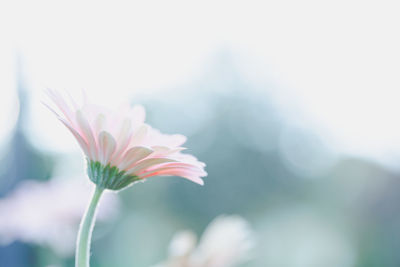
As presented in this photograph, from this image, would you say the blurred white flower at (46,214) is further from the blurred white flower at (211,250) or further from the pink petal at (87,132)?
the pink petal at (87,132)

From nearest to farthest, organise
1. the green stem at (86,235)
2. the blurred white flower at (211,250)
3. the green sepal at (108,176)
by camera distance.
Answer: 1. the green stem at (86,235)
2. the green sepal at (108,176)
3. the blurred white flower at (211,250)

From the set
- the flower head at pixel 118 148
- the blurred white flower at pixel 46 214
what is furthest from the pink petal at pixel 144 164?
the blurred white flower at pixel 46 214

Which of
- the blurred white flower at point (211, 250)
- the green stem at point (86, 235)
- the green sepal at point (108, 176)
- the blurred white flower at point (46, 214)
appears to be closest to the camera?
the green stem at point (86, 235)

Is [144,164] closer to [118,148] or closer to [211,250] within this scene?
[118,148]

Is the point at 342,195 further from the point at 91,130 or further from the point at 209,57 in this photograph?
the point at 91,130

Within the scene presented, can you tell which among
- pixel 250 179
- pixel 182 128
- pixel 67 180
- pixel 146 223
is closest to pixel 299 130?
pixel 250 179

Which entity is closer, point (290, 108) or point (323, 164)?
point (323, 164)

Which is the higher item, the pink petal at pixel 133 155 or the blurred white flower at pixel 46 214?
the blurred white flower at pixel 46 214

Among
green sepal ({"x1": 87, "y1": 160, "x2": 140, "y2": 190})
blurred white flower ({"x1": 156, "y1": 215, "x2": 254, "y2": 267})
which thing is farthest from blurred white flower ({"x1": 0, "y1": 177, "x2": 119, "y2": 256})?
green sepal ({"x1": 87, "y1": 160, "x2": 140, "y2": 190})
